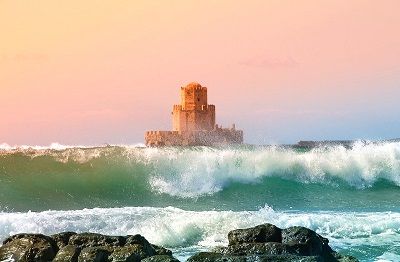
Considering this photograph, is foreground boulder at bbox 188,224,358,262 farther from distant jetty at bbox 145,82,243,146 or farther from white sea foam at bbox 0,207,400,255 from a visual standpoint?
distant jetty at bbox 145,82,243,146

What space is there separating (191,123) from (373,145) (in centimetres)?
4683

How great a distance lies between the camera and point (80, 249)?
8.43 metres

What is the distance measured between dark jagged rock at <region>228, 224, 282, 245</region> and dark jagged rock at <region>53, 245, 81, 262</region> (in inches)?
76.1

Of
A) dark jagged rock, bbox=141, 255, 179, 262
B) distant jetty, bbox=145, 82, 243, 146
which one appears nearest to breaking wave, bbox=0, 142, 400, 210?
dark jagged rock, bbox=141, 255, 179, 262

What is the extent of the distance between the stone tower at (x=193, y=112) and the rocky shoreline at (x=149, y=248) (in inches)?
2551

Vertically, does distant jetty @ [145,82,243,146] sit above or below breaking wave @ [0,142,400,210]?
above

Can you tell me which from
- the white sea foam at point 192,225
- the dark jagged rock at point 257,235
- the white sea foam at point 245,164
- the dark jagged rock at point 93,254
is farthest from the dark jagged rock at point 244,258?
the white sea foam at point 245,164

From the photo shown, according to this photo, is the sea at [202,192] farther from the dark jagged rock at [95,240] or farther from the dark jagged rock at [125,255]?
the dark jagged rock at [125,255]

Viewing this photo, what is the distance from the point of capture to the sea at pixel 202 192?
44.5 ft

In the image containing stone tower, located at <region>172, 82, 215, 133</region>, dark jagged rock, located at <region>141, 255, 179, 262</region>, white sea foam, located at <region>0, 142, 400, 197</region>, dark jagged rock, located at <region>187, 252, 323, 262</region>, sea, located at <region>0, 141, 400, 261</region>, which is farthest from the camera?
stone tower, located at <region>172, 82, 215, 133</region>

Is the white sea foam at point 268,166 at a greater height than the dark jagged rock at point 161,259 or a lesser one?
greater

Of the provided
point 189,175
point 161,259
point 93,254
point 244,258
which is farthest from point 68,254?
point 189,175

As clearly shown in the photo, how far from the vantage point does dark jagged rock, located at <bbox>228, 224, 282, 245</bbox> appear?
859 centimetres

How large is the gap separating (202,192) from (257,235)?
13807 millimetres
